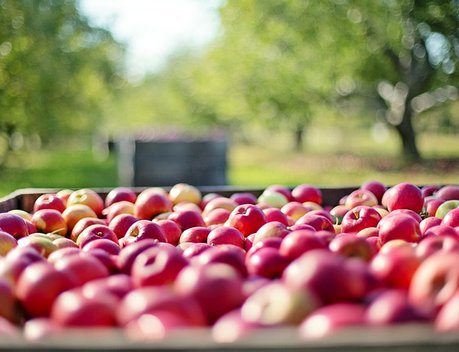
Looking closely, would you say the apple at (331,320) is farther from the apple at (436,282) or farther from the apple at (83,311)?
the apple at (83,311)

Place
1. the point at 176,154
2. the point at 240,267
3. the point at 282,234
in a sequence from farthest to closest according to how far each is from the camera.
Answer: the point at 176,154 < the point at 282,234 < the point at 240,267

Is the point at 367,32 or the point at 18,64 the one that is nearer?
the point at 367,32

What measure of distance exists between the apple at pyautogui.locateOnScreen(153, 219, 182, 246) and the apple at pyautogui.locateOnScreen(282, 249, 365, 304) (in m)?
1.46

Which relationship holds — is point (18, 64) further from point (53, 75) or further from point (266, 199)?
point (266, 199)

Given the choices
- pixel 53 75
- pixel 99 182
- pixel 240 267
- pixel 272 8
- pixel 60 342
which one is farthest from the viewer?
pixel 53 75

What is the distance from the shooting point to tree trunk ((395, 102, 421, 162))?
19.2 meters

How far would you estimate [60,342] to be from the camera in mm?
1354

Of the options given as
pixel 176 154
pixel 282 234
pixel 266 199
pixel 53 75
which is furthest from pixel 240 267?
pixel 53 75

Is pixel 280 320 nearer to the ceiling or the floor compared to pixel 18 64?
nearer to the floor

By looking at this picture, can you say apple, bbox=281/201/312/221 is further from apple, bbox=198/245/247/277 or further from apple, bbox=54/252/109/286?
apple, bbox=54/252/109/286

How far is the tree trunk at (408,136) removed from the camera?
63.1 feet

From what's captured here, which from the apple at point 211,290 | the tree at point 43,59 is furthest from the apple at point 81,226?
the tree at point 43,59

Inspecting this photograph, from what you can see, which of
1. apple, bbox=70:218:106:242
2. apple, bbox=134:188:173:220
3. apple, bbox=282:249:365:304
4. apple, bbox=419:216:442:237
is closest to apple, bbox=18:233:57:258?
apple, bbox=70:218:106:242

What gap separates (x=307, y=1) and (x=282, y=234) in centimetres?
1511
